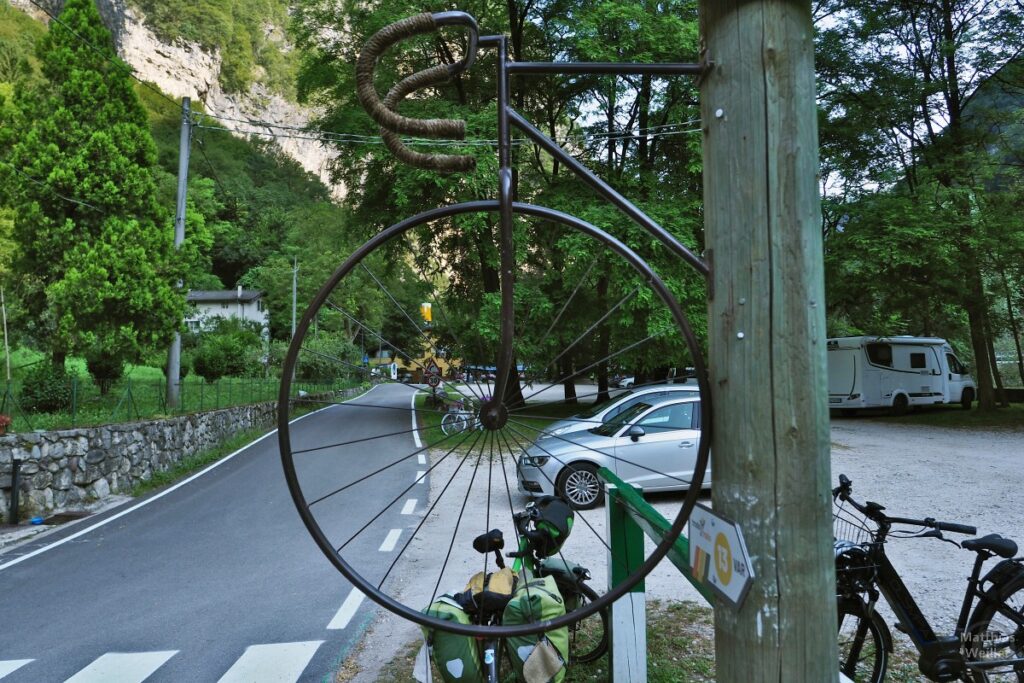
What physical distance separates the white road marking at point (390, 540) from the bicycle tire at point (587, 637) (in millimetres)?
3417

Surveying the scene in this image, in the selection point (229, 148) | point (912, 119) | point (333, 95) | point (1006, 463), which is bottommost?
point (1006, 463)

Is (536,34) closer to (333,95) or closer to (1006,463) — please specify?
(333,95)

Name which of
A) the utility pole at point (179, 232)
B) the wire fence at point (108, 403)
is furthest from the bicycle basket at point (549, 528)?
the utility pole at point (179, 232)

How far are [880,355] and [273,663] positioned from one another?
75.0 ft

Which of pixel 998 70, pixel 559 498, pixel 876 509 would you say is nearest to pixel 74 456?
pixel 559 498

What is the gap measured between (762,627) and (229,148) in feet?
258

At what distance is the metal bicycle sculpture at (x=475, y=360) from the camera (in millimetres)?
1654

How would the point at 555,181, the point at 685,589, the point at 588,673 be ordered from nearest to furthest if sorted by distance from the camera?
the point at 588,673 → the point at 685,589 → the point at 555,181

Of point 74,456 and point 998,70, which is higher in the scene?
point 998,70

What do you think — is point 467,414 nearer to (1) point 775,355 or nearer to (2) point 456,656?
(1) point 775,355

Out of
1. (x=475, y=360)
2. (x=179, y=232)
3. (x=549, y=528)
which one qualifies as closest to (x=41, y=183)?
(x=179, y=232)

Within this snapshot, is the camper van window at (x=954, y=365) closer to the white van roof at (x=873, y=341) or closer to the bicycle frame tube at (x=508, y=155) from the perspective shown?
the white van roof at (x=873, y=341)

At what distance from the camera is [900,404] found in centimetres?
2238

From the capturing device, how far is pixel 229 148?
70438 millimetres
